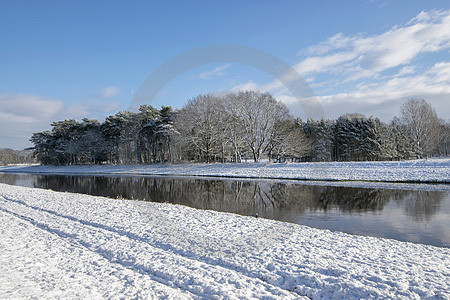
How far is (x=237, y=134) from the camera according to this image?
152ft

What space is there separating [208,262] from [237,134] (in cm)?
3921

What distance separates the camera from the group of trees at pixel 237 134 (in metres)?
43.9

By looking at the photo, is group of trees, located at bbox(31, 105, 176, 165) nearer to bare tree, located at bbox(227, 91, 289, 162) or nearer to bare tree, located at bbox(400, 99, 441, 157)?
bare tree, located at bbox(227, 91, 289, 162)

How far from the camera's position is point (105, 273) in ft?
23.1

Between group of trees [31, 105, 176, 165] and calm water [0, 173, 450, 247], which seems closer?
calm water [0, 173, 450, 247]

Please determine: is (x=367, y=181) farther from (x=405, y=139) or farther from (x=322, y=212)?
(x=405, y=139)

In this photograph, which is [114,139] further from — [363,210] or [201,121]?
[363,210]

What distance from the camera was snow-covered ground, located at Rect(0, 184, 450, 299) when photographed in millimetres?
5934

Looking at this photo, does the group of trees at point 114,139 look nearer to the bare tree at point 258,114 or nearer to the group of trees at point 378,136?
the bare tree at point 258,114

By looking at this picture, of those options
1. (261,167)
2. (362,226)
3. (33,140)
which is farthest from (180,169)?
(33,140)

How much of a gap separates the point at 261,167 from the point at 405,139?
122ft

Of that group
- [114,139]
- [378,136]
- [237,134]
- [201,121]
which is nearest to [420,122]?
[378,136]

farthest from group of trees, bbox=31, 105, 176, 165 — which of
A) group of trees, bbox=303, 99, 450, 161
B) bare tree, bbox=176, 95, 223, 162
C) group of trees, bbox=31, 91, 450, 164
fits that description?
group of trees, bbox=303, 99, 450, 161

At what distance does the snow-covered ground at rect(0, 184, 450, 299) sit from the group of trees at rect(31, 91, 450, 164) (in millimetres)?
32837
